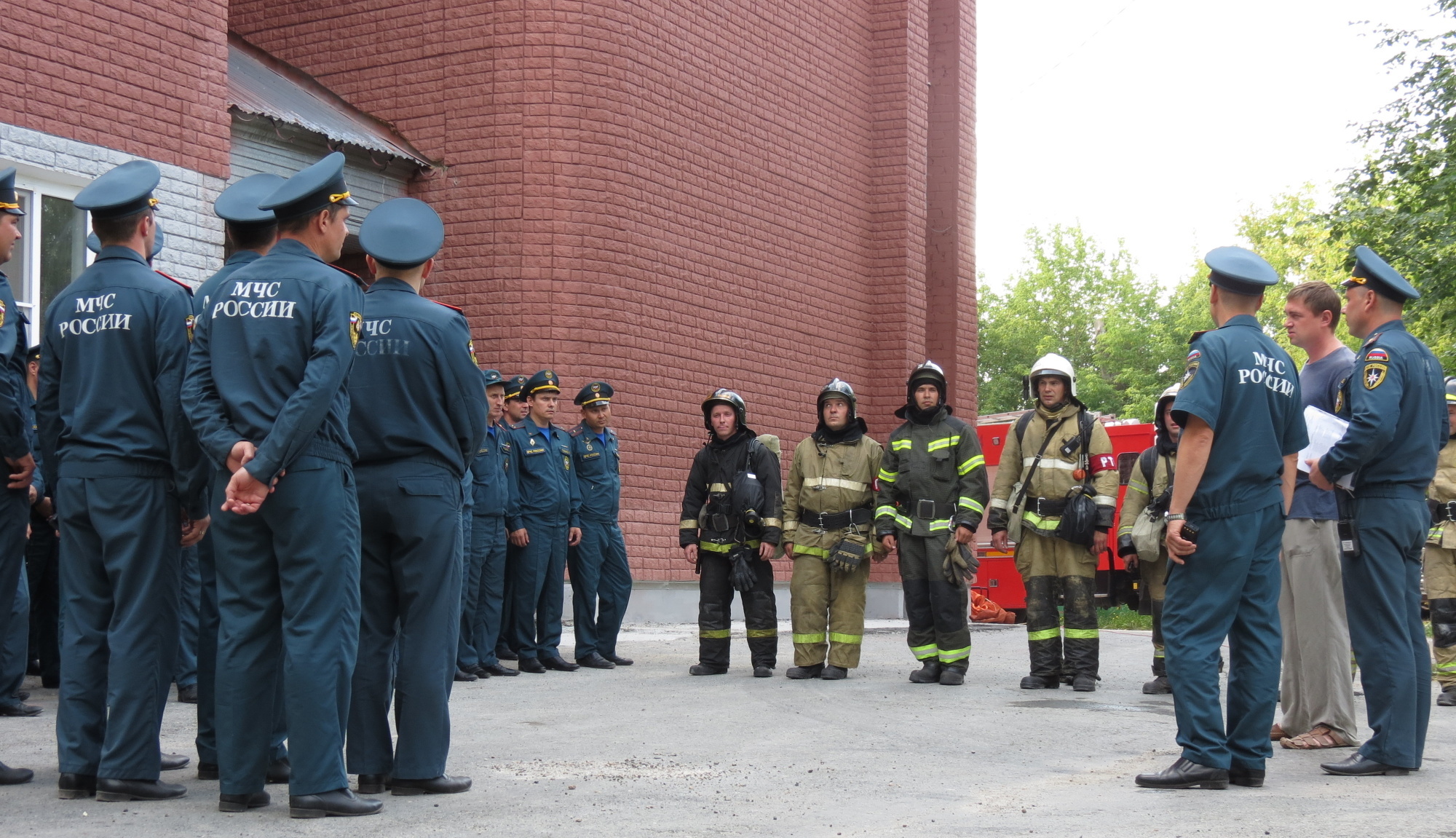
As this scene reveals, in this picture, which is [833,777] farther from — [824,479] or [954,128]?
[954,128]

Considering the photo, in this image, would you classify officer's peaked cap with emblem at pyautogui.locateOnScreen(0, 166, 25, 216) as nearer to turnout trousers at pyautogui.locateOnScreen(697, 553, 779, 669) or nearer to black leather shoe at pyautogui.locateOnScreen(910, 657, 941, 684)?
turnout trousers at pyautogui.locateOnScreen(697, 553, 779, 669)

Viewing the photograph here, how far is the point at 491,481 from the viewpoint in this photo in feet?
35.4

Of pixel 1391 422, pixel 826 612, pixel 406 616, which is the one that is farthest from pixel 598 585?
pixel 1391 422

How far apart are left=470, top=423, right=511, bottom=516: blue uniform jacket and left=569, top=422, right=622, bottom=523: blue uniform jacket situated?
3.06 feet

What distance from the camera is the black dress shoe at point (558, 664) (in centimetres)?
1127

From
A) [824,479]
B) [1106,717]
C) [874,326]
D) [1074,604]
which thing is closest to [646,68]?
[874,326]

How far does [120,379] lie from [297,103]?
965 centimetres

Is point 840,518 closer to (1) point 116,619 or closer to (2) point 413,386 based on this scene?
(2) point 413,386

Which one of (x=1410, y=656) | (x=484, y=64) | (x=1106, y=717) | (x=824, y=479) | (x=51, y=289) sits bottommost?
(x=1106, y=717)

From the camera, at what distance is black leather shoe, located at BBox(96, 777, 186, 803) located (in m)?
5.23

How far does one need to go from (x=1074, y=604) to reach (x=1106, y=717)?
1.77 meters

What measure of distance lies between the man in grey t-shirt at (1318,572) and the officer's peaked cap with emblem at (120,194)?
5.31 m

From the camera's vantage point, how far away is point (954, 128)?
20.2 metres

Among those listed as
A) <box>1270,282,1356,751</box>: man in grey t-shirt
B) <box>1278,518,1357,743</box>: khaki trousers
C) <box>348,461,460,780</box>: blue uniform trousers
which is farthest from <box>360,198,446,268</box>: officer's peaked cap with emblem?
<box>1278,518,1357,743</box>: khaki trousers
